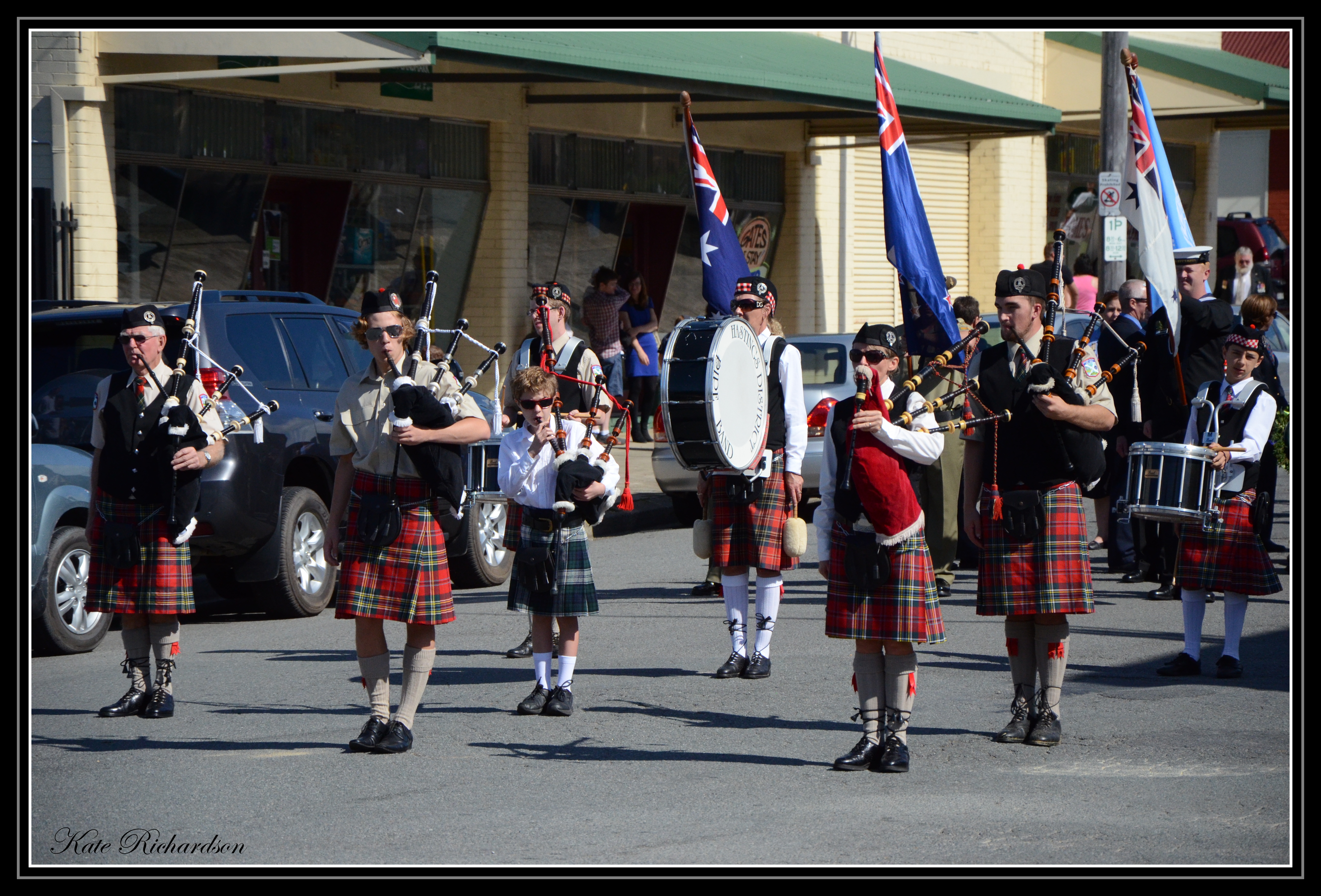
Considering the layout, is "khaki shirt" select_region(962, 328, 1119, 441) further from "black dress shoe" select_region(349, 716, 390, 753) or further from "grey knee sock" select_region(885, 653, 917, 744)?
"black dress shoe" select_region(349, 716, 390, 753)

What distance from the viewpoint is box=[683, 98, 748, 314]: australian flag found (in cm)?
1004

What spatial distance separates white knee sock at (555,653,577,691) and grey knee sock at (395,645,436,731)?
829 mm

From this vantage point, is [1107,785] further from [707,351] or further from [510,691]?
[510,691]

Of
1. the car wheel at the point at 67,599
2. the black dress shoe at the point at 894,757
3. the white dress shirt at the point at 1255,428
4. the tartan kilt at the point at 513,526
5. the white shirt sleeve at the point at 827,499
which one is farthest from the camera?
the car wheel at the point at 67,599

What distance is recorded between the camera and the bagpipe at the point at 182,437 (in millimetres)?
7562

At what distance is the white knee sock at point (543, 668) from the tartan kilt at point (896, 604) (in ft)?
5.44

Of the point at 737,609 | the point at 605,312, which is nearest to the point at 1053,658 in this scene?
the point at 737,609

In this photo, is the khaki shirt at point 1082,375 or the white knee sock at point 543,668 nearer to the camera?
Result: the khaki shirt at point 1082,375

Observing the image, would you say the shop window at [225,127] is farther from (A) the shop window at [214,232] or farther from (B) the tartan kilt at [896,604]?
(B) the tartan kilt at [896,604]

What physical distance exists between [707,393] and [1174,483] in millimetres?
2544

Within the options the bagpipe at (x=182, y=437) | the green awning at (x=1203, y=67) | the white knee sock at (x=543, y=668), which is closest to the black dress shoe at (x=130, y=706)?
the bagpipe at (x=182, y=437)

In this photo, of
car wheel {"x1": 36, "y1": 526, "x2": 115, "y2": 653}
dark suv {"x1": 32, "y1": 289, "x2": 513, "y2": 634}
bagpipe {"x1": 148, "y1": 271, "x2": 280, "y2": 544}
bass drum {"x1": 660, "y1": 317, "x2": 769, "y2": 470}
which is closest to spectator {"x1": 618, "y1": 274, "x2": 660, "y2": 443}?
dark suv {"x1": 32, "y1": 289, "x2": 513, "y2": 634}

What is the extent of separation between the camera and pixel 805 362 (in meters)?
14.8

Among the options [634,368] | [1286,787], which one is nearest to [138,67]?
[634,368]
